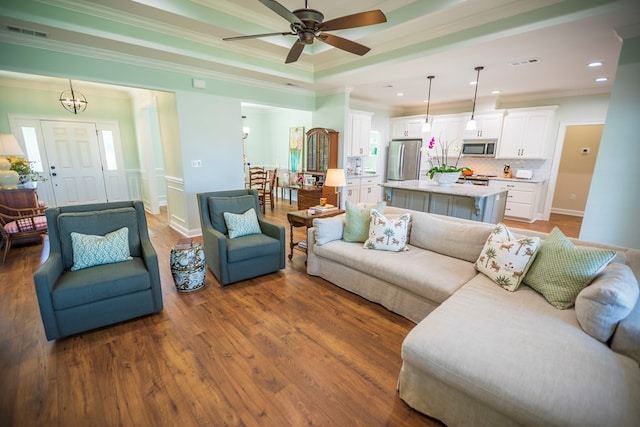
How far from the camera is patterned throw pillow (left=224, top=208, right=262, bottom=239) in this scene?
10.7 ft

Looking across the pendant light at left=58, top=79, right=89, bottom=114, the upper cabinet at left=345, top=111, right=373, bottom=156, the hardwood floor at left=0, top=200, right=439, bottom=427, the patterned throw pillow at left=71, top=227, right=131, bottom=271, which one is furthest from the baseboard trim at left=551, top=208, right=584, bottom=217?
the pendant light at left=58, top=79, right=89, bottom=114

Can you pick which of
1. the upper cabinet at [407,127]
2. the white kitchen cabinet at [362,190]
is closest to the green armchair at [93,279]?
the white kitchen cabinet at [362,190]

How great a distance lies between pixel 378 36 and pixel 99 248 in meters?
4.01

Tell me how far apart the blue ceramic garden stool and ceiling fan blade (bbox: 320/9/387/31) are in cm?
247

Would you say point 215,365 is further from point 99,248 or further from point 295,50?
point 295,50

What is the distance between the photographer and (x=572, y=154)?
22.8 feet

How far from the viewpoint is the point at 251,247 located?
121 inches

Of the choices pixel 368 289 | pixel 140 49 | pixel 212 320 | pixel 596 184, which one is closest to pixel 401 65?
pixel 596 184

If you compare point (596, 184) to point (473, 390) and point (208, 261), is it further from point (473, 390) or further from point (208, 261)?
point (208, 261)

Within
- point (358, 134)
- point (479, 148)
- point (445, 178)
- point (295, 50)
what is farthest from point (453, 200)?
point (479, 148)

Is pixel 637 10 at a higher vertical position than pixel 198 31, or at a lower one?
lower

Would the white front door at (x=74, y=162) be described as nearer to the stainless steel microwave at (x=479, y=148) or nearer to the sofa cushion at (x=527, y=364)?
the sofa cushion at (x=527, y=364)

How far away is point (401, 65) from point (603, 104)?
15.8ft

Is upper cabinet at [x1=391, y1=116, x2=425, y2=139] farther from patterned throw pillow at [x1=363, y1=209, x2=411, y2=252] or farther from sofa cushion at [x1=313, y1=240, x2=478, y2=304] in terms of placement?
sofa cushion at [x1=313, y1=240, x2=478, y2=304]
